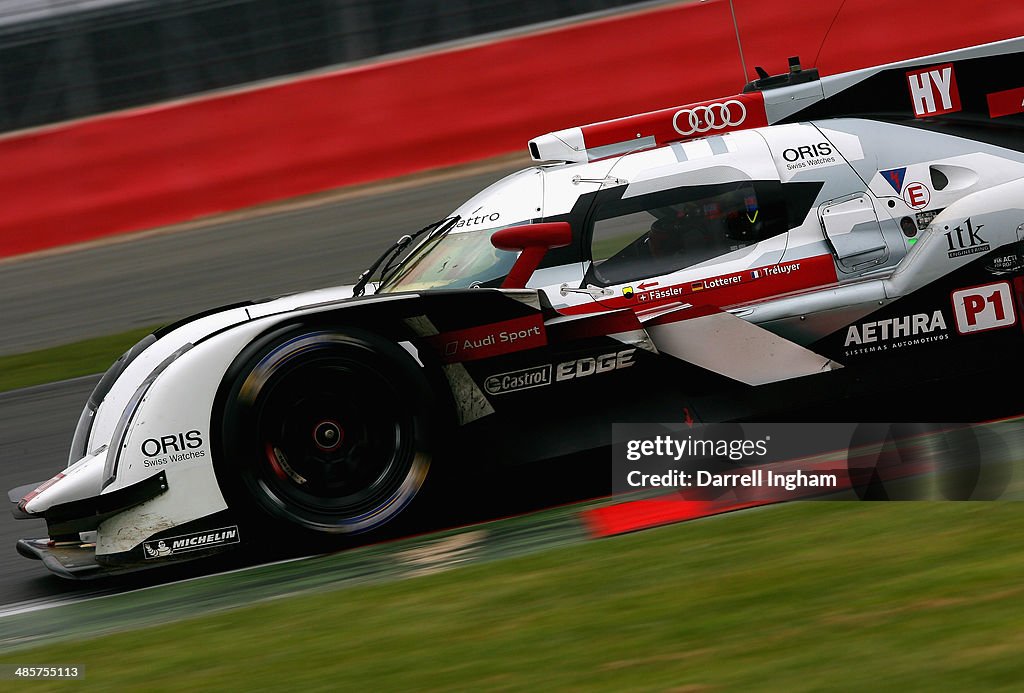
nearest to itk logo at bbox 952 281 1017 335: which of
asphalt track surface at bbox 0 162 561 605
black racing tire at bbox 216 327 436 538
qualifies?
black racing tire at bbox 216 327 436 538

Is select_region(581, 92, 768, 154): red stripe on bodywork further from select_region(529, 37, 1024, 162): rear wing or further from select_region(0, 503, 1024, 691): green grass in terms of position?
select_region(0, 503, 1024, 691): green grass

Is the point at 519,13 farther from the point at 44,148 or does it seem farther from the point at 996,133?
the point at 996,133

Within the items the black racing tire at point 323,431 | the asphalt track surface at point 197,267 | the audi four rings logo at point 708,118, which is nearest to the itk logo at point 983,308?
the audi four rings logo at point 708,118

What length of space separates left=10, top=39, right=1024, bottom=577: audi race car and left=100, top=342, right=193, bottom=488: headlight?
0.01 m

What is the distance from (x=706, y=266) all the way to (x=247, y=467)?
85.0 inches

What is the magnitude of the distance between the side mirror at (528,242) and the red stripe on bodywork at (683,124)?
735 mm

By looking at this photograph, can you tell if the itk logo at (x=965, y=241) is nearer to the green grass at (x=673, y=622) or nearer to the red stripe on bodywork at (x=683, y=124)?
the red stripe on bodywork at (x=683, y=124)

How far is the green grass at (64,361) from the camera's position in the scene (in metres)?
9.41

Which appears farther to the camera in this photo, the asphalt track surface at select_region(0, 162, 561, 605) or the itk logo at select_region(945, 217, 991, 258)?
the asphalt track surface at select_region(0, 162, 561, 605)

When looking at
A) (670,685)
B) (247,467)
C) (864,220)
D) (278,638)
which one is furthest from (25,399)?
(670,685)

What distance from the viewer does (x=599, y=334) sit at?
5.28 m

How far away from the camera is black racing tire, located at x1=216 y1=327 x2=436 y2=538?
16.6ft

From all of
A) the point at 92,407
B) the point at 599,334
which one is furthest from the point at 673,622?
the point at 92,407

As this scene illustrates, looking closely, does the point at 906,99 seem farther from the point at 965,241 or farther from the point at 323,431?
the point at 323,431
